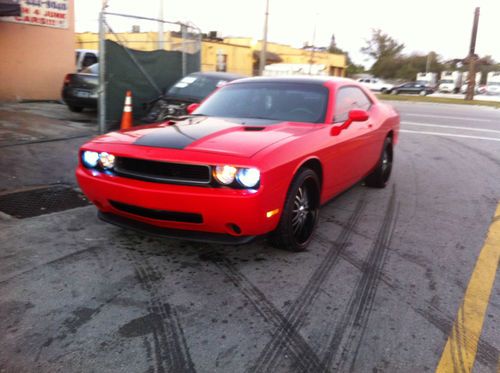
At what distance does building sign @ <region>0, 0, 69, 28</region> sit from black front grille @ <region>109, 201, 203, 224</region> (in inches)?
395

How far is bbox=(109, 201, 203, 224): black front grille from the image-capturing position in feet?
10.7

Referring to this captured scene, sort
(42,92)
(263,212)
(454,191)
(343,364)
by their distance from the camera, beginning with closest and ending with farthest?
1. (343,364)
2. (263,212)
3. (454,191)
4. (42,92)

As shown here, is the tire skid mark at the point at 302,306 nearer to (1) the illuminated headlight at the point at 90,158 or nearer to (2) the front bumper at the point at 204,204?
(2) the front bumper at the point at 204,204

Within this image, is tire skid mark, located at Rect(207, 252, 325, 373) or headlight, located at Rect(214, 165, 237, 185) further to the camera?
headlight, located at Rect(214, 165, 237, 185)

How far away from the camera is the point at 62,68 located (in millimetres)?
12938

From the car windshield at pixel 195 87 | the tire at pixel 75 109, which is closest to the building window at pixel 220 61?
the tire at pixel 75 109

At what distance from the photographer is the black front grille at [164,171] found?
3.22 meters

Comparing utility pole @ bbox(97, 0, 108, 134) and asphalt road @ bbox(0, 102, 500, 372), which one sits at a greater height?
utility pole @ bbox(97, 0, 108, 134)

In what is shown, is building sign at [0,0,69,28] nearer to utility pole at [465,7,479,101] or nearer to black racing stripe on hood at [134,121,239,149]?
black racing stripe on hood at [134,121,239,149]

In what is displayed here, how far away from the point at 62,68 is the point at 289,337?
40.8ft

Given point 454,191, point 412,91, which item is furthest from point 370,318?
point 412,91

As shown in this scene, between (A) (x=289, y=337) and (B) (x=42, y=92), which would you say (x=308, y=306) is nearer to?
(A) (x=289, y=337)

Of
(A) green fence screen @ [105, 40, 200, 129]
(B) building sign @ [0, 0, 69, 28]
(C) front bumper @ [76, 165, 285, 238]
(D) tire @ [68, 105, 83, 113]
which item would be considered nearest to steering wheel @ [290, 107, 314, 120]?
(C) front bumper @ [76, 165, 285, 238]

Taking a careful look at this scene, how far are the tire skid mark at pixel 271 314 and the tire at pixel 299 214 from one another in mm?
470
